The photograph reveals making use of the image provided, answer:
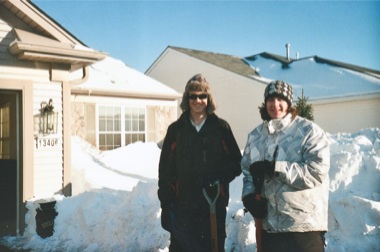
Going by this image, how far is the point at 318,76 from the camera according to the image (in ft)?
61.9

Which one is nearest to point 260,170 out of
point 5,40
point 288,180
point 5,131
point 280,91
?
point 288,180

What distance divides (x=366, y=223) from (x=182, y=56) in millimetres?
16924

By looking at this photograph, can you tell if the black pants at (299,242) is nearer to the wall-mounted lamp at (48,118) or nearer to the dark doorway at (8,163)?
the wall-mounted lamp at (48,118)

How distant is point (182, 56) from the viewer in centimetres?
2042

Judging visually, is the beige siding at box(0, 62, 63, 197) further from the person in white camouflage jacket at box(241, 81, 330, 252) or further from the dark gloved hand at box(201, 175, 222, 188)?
the person in white camouflage jacket at box(241, 81, 330, 252)

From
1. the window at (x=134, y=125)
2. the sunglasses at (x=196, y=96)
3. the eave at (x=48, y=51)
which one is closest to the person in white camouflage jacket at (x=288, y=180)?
the sunglasses at (x=196, y=96)

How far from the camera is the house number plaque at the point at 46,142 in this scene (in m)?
6.68

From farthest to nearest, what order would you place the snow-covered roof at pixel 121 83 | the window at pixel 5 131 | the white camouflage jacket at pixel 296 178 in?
the snow-covered roof at pixel 121 83, the window at pixel 5 131, the white camouflage jacket at pixel 296 178

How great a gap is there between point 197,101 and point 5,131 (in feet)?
20.5

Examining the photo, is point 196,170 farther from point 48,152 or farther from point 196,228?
point 48,152

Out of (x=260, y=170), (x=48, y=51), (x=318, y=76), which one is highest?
(x=318, y=76)

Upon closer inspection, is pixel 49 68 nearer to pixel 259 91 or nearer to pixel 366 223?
pixel 366 223

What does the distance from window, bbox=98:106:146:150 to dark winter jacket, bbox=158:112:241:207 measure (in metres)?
9.59

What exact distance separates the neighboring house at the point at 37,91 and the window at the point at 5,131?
124 centimetres
